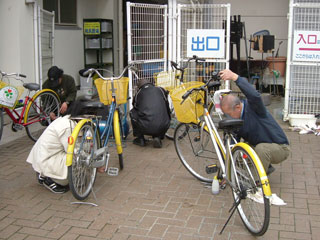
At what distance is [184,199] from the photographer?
14.2 feet

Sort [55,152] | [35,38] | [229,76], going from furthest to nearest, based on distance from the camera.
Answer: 1. [35,38]
2. [55,152]
3. [229,76]

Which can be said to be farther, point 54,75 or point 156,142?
point 54,75

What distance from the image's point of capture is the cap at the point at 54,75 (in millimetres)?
6598

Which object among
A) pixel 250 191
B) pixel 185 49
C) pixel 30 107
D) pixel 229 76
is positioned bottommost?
pixel 250 191

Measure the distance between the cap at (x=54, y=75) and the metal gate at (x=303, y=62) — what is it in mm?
3896

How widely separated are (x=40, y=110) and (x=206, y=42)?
315cm

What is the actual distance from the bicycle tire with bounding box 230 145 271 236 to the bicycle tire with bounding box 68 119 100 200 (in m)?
1.51

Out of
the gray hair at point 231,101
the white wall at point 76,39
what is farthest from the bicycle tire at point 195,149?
the white wall at point 76,39

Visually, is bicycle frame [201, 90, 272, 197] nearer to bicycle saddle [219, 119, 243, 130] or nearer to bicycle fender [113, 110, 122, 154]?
bicycle saddle [219, 119, 243, 130]

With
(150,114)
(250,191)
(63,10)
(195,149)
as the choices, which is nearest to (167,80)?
(150,114)

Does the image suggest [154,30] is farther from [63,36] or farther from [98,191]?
[98,191]

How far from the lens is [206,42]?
748 cm

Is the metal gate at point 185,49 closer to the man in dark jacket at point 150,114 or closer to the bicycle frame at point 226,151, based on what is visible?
the man in dark jacket at point 150,114

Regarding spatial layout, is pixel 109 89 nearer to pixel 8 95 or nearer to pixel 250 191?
pixel 8 95
